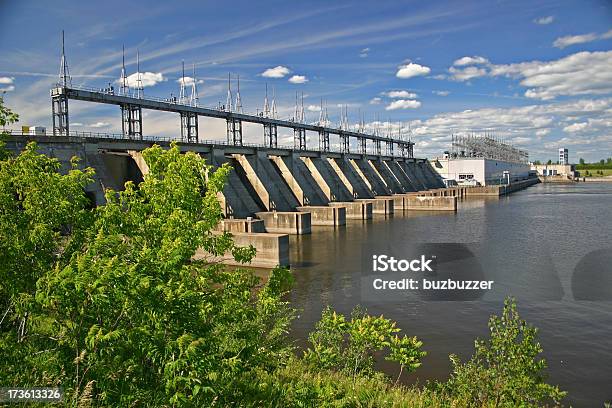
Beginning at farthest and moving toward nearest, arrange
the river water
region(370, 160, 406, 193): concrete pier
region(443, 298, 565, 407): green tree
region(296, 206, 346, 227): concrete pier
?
region(370, 160, 406, 193): concrete pier, region(296, 206, 346, 227): concrete pier, the river water, region(443, 298, 565, 407): green tree

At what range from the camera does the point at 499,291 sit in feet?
63.0

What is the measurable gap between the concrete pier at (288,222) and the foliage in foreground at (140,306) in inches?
1147

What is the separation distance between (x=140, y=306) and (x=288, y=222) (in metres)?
32.6

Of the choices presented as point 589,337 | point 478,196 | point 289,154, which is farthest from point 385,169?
point 589,337

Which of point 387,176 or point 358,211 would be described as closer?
point 358,211

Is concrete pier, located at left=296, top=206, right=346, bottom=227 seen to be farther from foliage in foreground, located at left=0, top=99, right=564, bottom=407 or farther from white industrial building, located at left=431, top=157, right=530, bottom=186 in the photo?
white industrial building, located at left=431, top=157, right=530, bottom=186

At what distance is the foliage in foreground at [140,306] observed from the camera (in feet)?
15.4

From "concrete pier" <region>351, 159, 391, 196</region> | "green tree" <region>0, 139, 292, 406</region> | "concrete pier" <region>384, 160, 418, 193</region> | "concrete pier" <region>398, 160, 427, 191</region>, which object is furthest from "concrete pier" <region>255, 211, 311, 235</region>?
"concrete pier" <region>398, 160, 427, 191</region>

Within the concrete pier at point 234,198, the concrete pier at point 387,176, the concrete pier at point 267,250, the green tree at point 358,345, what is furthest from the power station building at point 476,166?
the green tree at point 358,345

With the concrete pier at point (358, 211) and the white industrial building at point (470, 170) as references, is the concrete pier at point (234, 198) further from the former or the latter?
the white industrial building at point (470, 170)

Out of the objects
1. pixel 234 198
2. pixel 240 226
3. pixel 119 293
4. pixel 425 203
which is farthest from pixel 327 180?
pixel 119 293

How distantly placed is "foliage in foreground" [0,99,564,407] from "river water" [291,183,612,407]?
5263mm

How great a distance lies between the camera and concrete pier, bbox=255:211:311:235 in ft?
121

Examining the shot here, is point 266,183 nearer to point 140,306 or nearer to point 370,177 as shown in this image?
point 370,177
